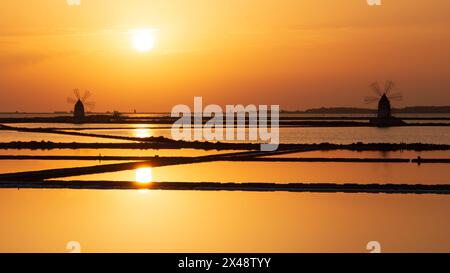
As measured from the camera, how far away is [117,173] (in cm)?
2042

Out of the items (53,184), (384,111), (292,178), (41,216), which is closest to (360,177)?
(292,178)

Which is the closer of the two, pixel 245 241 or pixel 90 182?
pixel 245 241

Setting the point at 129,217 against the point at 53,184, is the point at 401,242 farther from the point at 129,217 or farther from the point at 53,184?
the point at 53,184

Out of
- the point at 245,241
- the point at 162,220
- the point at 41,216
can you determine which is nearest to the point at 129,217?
the point at 162,220

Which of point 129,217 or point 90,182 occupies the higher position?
point 90,182

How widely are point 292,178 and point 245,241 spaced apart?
7957 mm
